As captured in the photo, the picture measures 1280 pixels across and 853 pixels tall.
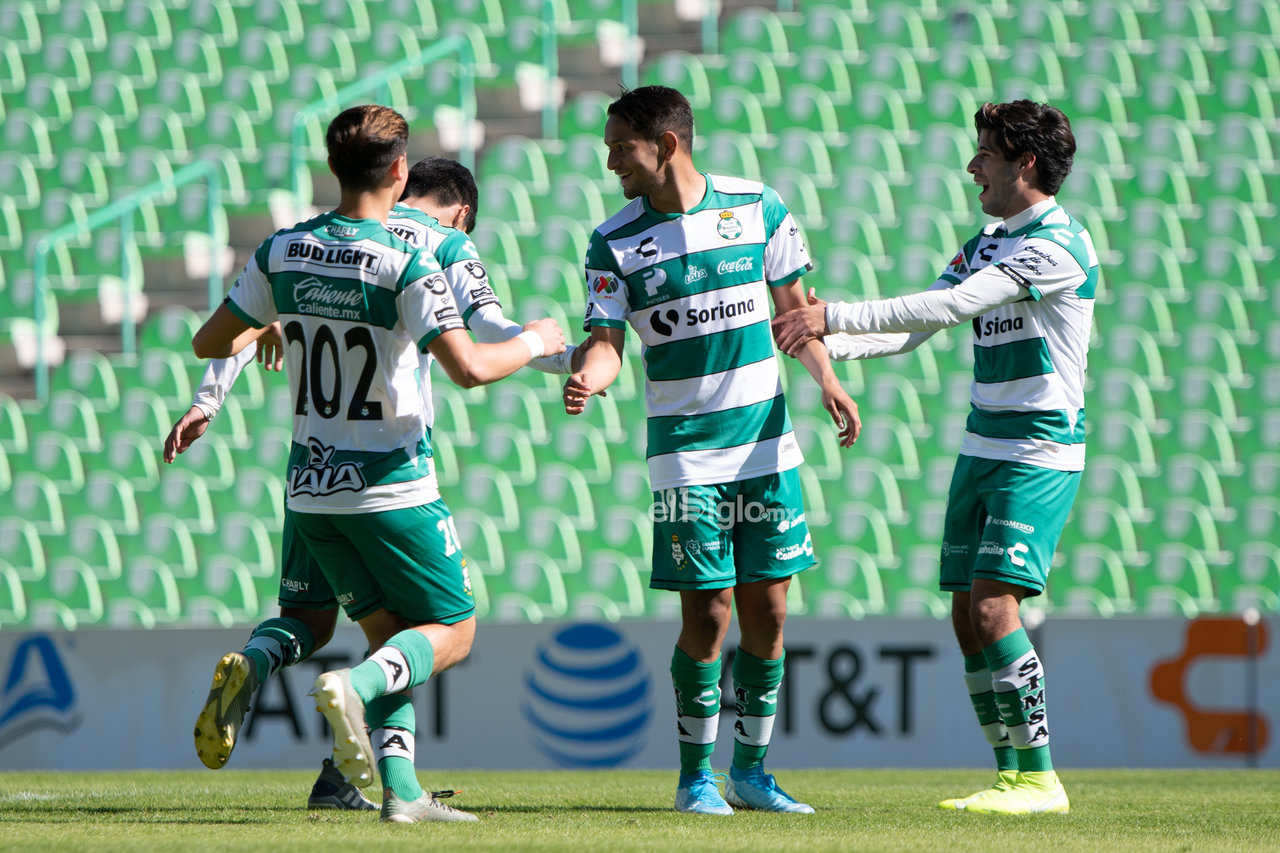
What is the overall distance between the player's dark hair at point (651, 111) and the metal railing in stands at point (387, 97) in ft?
24.2

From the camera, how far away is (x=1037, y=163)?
4672 mm

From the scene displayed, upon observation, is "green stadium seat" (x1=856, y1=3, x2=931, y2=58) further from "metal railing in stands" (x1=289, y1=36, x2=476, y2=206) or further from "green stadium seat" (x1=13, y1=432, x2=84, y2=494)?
"green stadium seat" (x1=13, y1=432, x2=84, y2=494)

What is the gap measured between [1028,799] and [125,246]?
8809 millimetres

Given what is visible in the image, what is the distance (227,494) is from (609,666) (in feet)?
12.0

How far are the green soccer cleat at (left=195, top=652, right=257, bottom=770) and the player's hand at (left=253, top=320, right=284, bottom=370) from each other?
969mm

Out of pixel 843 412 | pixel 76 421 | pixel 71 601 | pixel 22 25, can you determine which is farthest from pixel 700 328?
pixel 22 25

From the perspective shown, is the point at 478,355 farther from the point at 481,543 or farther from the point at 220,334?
the point at 481,543

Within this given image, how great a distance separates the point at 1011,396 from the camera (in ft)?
15.1

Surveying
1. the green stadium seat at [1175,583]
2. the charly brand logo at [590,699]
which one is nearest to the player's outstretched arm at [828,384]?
the charly brand logo at [590,699]

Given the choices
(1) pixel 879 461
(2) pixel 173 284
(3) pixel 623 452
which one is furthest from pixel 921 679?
(2) pixel 173 284

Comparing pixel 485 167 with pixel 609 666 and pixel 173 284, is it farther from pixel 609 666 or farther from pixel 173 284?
Result: pixel 609 666

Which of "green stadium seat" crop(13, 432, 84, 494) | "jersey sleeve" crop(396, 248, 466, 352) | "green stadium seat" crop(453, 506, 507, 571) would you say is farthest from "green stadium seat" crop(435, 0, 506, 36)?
"jersey sleeve" crop(396, 248, 466, 352)

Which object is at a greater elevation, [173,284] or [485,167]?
[485,167]

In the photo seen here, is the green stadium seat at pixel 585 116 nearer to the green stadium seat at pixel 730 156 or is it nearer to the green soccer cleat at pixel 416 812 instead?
the green stadium seat at pixel 730 156
